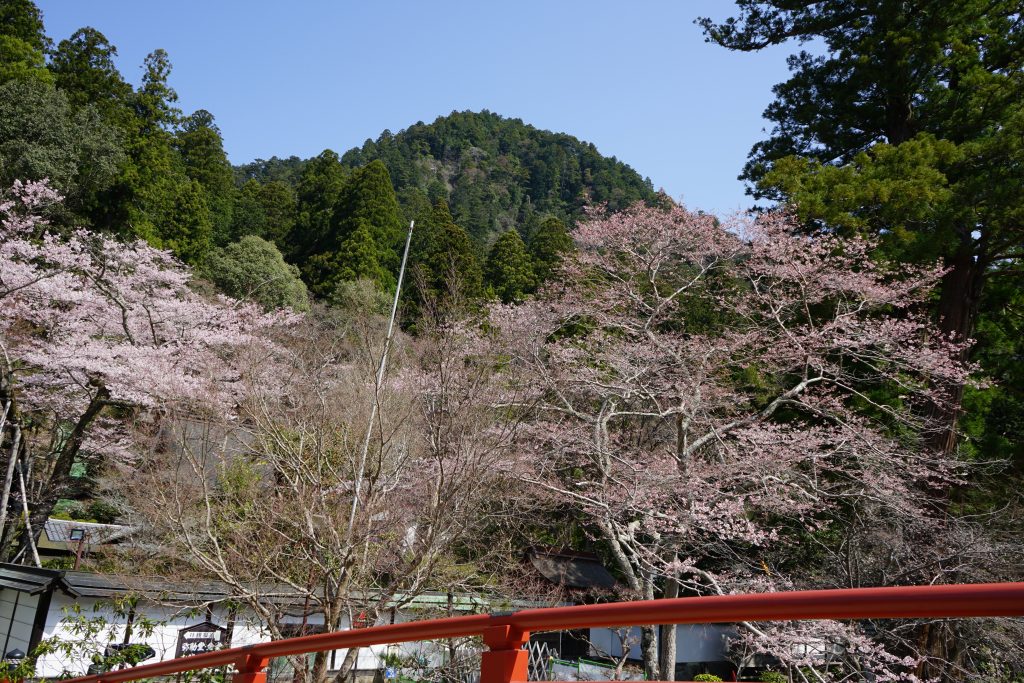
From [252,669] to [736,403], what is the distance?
9.42 meters

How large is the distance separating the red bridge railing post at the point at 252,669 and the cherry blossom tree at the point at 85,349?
8487 millimetres

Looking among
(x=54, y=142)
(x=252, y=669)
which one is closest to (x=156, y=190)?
(x=54, y=142)

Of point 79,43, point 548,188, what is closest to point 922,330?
point 79,43

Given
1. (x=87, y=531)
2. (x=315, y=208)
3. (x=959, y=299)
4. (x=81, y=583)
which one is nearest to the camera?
(x=81, y=583)

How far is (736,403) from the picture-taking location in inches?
442

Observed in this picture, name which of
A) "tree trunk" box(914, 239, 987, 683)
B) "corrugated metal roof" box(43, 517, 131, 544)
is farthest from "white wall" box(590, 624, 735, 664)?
"corrugated metal roof" box(43, 517, 131, 544)

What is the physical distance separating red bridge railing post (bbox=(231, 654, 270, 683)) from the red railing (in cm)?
20

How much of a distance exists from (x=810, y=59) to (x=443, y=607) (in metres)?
11.1

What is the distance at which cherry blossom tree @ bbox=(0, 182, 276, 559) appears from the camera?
12.4m

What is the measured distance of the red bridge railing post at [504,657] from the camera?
1842 mm

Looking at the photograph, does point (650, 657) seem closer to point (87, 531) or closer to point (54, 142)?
point (87, 531)

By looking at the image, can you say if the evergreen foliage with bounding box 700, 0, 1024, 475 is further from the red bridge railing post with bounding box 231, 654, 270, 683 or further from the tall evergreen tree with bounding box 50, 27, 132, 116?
the tall evergreen tree with bounding box 50, 27, 132, 116

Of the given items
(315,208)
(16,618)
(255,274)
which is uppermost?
(315,208)

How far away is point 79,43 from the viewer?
23.5m
